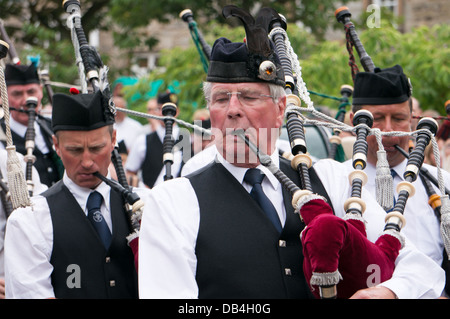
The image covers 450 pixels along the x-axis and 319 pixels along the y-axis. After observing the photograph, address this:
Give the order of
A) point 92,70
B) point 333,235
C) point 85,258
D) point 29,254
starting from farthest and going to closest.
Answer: point 92,70, point 85,258, point 29,254, point 333,235

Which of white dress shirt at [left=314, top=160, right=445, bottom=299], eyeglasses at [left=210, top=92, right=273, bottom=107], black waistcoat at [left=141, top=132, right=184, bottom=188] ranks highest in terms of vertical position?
eyeglasses at [left=210, top=92, right=273, bottom=107]

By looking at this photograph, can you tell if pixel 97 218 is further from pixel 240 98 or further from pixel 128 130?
pixel 128 130

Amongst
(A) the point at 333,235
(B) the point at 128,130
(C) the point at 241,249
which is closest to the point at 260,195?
(C) the point at 241,249

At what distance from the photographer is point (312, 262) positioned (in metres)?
2.41

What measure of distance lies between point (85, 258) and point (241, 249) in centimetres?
118

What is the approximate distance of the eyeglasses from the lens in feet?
9.32

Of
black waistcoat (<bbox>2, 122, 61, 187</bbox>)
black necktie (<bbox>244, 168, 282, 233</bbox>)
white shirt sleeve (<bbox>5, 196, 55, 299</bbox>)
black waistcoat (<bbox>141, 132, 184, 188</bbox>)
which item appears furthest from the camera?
black waistcoat (<bbox>141, 132, 184, 188</bbox>)

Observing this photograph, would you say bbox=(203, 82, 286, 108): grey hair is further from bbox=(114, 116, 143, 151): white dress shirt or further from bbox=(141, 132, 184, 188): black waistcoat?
bbox=(114, 116, 143, 151): white dress shirt

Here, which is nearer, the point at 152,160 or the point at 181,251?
the point at 181,251

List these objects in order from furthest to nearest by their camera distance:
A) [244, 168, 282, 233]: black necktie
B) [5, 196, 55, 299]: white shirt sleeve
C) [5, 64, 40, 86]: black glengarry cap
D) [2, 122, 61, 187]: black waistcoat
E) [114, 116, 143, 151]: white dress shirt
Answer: [114, 116, 143, 151]: white dress shirt → [5, 64, 40, 86]: black glengarry cap → [2, 122, 61, 187]: black waistcoat → [5, 196, 55, 299]: white shirt sleeve → [244, 168, 282, 233]: black necktie

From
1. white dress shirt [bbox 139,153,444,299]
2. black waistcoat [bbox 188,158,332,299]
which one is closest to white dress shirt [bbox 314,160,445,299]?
white dress shirt [bbox 139,153,444,299]

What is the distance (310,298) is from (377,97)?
1.74 metres

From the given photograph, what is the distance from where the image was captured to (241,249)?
269 centimetres
